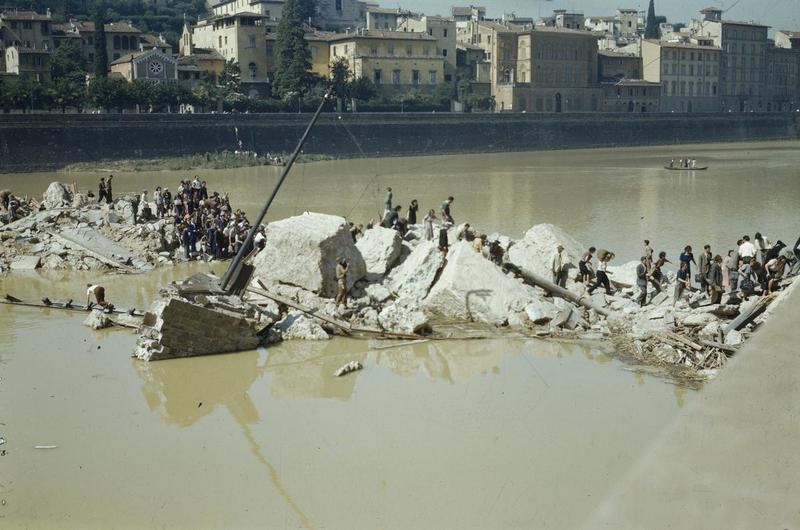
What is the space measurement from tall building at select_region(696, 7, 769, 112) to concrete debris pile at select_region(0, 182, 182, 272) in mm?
83679

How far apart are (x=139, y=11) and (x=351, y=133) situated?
1865 inches

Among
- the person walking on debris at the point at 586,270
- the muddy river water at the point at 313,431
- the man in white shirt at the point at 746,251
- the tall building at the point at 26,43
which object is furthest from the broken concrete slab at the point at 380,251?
the tall building at the point at 26,43

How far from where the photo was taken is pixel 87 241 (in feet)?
58.4

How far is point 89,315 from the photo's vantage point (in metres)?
12.6

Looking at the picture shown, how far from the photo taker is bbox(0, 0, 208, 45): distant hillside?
82.1 meters

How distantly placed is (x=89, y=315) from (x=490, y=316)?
18.5 ft

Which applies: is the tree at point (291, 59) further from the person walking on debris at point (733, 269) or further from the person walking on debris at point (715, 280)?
the person walking on debris at point (715, 280)

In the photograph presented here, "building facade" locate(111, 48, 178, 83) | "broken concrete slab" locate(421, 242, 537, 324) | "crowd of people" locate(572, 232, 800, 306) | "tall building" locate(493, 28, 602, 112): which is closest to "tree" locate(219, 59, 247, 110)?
"building facade" locate(111, 48, 178, 83)

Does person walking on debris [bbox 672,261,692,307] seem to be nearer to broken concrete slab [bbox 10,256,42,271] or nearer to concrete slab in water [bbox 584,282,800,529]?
concrete slab in water [bbox 584,282,800,529]

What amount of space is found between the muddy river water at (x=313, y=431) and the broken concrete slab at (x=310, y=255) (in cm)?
139

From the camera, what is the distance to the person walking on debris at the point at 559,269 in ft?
43.9

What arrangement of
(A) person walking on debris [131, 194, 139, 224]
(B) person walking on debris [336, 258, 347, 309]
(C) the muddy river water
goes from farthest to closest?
(A) person walking on debris [131, 194, 139, 224]
(B) person walking on debris [336, 258, 347, 309]
(C) the muddy river water

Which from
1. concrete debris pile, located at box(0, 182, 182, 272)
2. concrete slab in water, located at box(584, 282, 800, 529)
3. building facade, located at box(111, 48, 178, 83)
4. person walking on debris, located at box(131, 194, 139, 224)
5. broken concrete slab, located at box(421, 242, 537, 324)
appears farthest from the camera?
building facade, located at box(111, 48, 178, 83)

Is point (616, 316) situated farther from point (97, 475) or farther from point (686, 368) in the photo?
point (97, 475)
